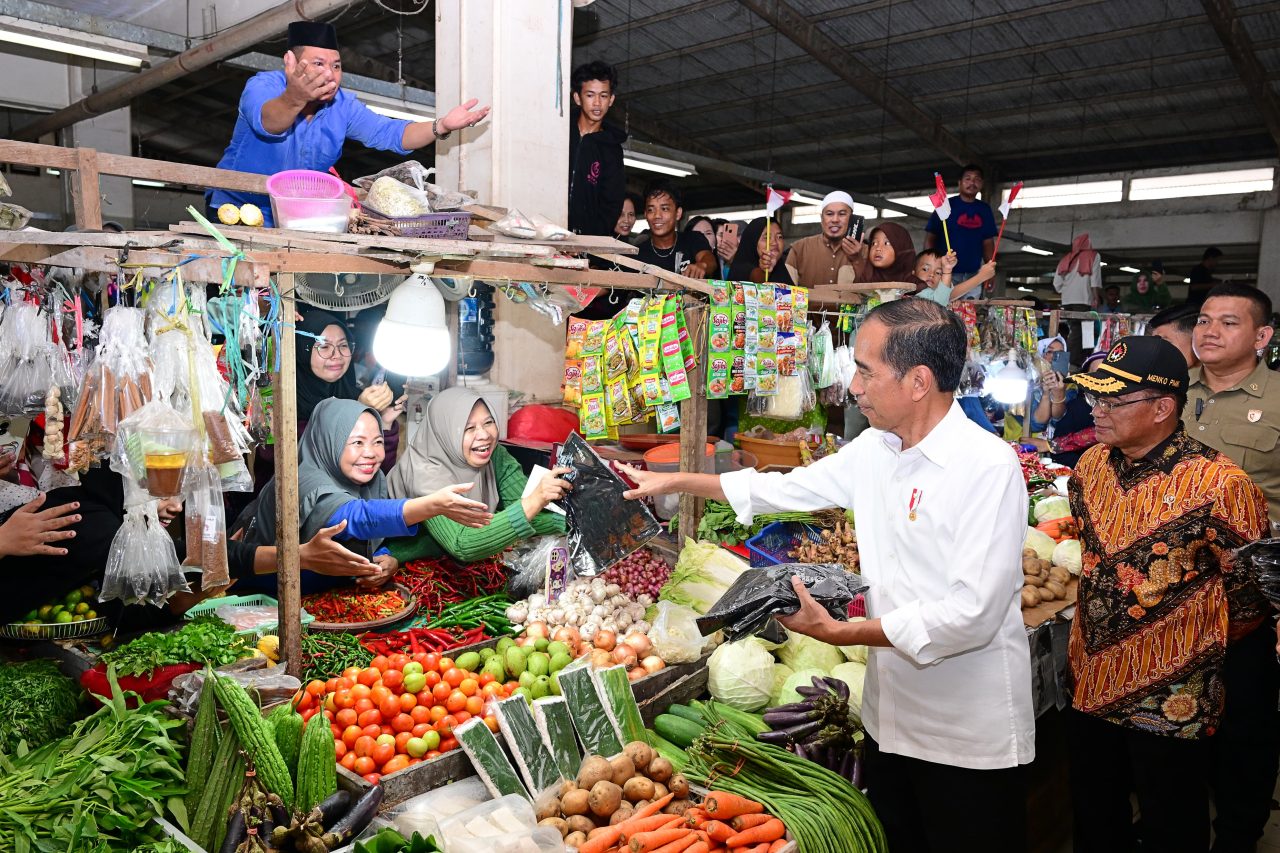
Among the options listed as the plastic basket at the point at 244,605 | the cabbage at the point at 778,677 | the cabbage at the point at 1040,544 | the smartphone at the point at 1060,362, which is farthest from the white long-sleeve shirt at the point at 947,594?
the smartphone at the point at 1060,362

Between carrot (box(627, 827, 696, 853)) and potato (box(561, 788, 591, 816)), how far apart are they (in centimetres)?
21

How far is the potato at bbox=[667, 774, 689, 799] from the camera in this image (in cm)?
269

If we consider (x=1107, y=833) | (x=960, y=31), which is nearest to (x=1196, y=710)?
(x=1107, y=833)

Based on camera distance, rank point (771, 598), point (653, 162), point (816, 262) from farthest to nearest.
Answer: point (653, 162) < point (816, 262) < point (771, 598)

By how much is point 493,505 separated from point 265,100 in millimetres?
2130

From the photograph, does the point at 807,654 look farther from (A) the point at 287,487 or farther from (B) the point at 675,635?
(A) the point at 287,487

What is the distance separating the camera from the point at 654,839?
243 centimetres

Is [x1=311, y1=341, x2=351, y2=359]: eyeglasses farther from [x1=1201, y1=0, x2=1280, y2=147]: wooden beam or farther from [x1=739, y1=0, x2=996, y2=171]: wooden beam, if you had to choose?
[x1=1201, y1=0, x2=1280, y2=147]: wooden beam

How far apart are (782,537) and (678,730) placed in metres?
1.75

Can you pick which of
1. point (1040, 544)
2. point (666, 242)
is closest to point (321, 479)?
point (666, 242)

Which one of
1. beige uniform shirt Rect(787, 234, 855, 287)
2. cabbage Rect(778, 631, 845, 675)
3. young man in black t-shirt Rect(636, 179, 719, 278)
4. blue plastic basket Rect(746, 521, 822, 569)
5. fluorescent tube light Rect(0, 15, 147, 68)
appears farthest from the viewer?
fluorescent tube light Rect(0, 15, 147, 68)

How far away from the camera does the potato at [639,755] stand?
273cm

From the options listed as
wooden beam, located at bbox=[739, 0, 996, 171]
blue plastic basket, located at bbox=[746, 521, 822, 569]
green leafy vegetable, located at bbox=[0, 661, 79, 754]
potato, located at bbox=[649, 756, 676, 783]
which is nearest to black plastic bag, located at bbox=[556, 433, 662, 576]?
potato, located at bbox=[649, 756, 676, 783]

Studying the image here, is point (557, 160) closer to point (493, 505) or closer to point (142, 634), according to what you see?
point (493, 505)
